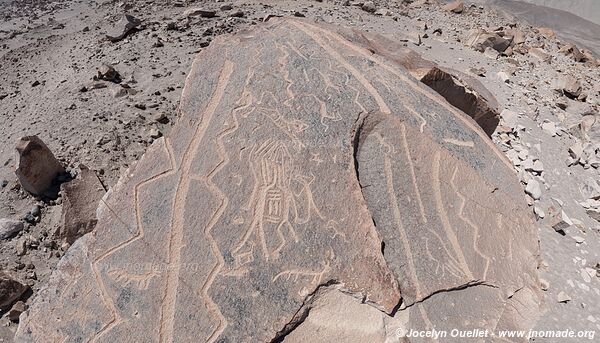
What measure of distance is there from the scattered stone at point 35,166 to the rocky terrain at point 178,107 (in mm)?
32

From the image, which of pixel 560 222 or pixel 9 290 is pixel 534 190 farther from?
pixel 9 290

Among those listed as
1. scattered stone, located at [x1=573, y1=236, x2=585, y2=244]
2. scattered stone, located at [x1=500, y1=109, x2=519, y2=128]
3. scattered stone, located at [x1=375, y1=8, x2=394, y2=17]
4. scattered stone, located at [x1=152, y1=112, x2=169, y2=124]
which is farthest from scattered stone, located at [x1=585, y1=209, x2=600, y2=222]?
scattered stone, located at [x1=375, y1=8, x2=394, y2=17]

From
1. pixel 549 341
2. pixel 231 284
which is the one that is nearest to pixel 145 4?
pixel 231 284

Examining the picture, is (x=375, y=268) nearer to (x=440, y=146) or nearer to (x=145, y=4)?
(x=440, y=146)

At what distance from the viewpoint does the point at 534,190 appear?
191 inches

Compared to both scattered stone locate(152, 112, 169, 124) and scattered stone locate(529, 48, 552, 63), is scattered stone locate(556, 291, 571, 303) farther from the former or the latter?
scattered stone locate(529, 48, 552, 63)

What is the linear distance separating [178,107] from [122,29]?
3.89 metres

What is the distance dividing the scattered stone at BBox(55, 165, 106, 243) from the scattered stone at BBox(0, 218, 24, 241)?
0.42 meters

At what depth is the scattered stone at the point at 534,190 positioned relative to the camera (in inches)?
190

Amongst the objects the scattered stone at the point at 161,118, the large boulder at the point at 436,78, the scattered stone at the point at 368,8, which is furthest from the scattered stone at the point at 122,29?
A: the scattered stone at the point at 368,8

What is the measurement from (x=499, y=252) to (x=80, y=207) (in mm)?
3507

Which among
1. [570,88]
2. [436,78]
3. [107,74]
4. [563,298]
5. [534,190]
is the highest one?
[436,78]

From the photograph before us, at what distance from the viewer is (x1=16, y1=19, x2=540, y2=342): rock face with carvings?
2762 millimetres

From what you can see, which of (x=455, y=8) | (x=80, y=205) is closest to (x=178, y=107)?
(x=80, y=205)
